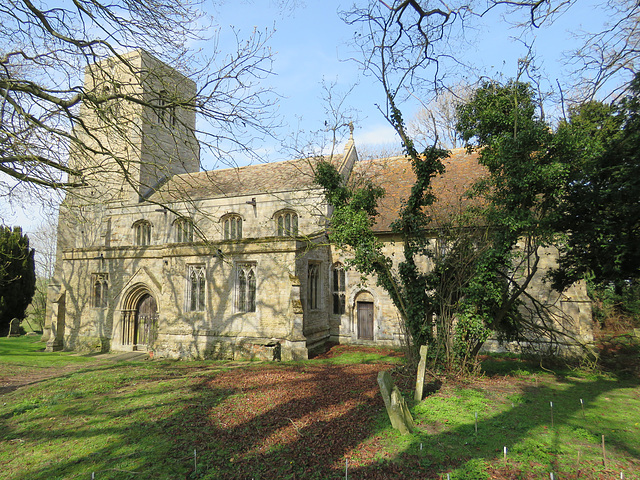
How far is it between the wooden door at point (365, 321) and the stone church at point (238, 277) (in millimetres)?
52

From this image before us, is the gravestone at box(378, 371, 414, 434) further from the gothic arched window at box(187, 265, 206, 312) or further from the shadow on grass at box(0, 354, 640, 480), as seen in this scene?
the gothic arched window at box(187, 265, 206, 312)

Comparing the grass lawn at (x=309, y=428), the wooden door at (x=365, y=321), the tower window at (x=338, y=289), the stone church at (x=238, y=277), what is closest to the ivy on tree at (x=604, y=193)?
the grass lawn at (x=309, y=428)

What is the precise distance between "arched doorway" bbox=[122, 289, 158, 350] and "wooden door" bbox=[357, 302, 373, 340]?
427 inches

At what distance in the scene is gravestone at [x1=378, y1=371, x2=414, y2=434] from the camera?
6371 mm

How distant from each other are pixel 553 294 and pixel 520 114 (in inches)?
369

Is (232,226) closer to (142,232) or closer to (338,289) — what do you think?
(142,232)

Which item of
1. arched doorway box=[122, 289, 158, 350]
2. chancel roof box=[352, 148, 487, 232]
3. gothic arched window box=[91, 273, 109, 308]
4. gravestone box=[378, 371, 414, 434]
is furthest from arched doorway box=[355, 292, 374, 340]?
gothic arched window box=[91, 273, 109, 308]

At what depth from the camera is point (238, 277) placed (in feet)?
53.0

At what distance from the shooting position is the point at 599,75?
6.29m

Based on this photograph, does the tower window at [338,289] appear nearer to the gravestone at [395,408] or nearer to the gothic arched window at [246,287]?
the gothic arched window at [246,287]

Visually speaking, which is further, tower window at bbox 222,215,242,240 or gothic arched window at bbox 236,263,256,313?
tower window at bbox 222,215,242,240

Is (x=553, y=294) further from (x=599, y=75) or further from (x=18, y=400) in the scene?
(x=18, y=400)

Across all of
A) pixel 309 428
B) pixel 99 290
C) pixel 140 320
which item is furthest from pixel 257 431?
pixel 99 290

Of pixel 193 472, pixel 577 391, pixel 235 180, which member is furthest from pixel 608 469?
pixel 235 180
